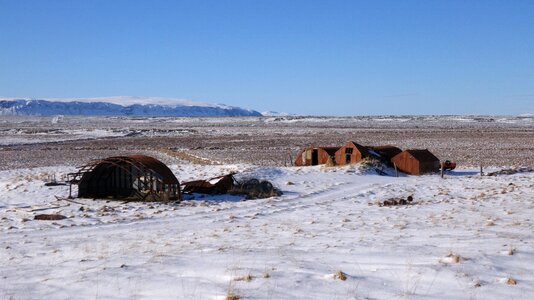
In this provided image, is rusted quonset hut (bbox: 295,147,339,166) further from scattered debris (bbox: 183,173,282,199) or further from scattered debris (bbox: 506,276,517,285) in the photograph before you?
scattered debris (bbox: 506,276,517,285)

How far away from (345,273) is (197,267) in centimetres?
238

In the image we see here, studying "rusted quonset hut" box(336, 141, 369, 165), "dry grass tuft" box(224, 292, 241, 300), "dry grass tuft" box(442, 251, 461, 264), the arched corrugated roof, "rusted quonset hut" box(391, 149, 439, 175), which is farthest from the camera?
"rusted quonset hut" box(336, 141, 369, 165)

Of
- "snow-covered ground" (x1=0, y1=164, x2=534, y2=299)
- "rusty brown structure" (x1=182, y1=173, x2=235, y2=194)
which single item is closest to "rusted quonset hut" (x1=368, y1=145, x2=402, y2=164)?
"snow-covered ground" (x1=0, y1=164, x2=534, y2=299)

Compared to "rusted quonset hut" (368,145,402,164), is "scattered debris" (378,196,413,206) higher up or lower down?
lower down

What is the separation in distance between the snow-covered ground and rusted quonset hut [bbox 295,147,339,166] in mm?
9803

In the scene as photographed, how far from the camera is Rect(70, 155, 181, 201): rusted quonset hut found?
1967 cm

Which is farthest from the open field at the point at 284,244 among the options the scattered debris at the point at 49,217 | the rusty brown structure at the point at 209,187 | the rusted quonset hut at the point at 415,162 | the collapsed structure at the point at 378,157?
the collapsed structure at the point at 378,157

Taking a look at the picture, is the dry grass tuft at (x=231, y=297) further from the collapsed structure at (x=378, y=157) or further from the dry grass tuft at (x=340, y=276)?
the collapsed structure at (x=378, y=157)

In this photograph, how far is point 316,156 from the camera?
107 ft

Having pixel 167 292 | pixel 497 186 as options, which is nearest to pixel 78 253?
pixel 167 292

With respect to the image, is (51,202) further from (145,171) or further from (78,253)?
(78,253)

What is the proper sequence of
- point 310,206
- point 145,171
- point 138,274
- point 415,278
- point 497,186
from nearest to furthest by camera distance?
point 415,278 → point 138,274 → point 310,206 → point 145,171 → point 497,186

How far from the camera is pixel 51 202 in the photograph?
18953 millimetres

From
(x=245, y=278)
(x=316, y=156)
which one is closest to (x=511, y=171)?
(x=316, y=156)
